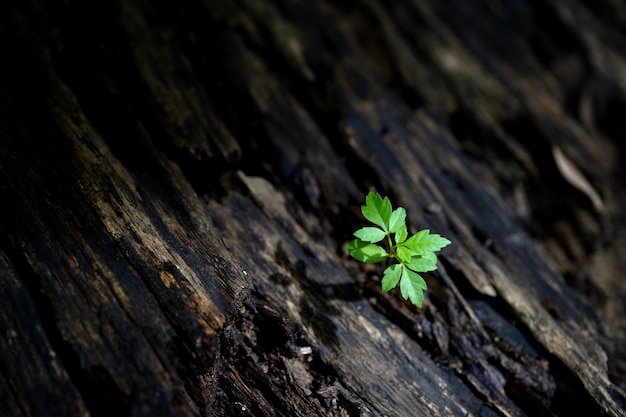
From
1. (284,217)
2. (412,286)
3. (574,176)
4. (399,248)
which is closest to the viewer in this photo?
(412,286)

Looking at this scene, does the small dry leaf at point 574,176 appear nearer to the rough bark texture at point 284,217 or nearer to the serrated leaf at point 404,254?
the rough bark texture at point 284,217

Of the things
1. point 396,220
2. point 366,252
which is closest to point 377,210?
point 396,220

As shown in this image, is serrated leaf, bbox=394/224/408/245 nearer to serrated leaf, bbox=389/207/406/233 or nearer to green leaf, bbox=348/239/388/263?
serrated leaf, bbox=389/207/406/233

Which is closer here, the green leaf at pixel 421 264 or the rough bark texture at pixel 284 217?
the rough bark texture at pixel 284 217

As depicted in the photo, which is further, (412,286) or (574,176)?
(574,176)

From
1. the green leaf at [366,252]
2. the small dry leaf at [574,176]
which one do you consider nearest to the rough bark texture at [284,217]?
the small dry leaf at [574,176]

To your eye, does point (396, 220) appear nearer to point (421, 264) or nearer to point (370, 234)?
point (370, 234)

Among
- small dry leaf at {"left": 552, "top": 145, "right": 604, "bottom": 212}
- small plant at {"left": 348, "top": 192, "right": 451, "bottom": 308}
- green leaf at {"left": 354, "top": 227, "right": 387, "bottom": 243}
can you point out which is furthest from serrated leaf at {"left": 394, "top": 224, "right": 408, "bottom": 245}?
small dry leaf at {"left": 552, "top": 145, "right": 604, "bottom": 212}

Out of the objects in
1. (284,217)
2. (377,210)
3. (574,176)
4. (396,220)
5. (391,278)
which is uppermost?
(284,217)
